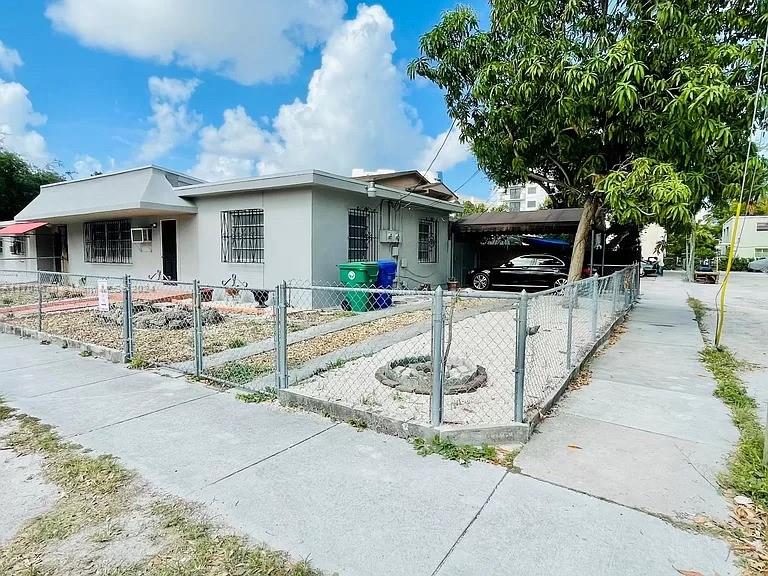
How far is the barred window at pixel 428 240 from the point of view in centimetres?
1432

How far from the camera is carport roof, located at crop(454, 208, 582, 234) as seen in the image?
14.7 meters

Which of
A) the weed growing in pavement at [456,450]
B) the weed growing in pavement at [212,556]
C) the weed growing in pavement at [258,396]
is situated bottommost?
the weed growing in pavement at [212,556]

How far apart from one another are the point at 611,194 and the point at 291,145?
16142 mm

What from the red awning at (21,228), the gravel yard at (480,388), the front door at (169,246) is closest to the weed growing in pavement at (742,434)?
the gravel yard at (480,388)

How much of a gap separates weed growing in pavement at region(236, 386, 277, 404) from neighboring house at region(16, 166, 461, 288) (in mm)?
5625

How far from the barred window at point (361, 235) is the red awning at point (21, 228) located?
12.6 metres

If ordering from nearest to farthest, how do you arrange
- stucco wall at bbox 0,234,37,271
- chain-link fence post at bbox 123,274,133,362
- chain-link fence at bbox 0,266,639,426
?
chain-link fence at bbox 0,266,639,426 → chain-link fence post at bbox 123,274,133,362 → stucco wall at bbox 0,234,37,271

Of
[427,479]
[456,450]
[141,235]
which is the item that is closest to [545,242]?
[141,235]

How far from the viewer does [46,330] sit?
7.63m

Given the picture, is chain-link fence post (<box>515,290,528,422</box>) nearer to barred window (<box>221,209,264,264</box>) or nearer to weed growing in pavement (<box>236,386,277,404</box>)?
weed growing in pavement (<box>236,386,277,404</box>)

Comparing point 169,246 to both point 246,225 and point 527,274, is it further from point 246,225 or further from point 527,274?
point 527,274

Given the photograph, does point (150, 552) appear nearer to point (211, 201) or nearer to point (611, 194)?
point (611, 194)

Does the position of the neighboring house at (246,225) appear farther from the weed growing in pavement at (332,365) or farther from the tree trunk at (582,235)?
the weed growing in pavement at (332,365)

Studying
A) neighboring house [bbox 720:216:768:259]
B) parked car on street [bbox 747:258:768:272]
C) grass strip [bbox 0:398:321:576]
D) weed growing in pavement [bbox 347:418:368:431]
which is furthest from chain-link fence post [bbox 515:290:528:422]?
neighboring house [bbox 720:216:768:259]
